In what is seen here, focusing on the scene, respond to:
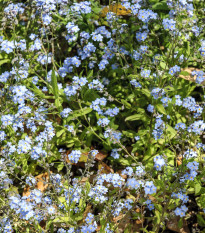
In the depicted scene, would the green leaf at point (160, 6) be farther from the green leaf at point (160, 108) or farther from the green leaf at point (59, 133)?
the green leaf at point (59, 133)

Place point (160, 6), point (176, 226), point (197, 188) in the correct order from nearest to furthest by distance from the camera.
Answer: point (197, 188) → point (176, 226) → point (160, 6)

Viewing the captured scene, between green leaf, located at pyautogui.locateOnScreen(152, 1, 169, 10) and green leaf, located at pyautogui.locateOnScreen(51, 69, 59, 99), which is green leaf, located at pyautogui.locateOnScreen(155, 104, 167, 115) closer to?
green leaf, located at pyautogui.locateOnScreen(51, 69, 59, 99)

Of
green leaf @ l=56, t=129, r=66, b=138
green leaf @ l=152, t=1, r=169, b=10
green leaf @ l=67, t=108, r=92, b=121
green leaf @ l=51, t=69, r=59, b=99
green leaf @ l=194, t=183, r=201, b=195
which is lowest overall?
green leaf @ l=194, t=183, r=201, b=195

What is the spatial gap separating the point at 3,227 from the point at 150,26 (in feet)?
11.5

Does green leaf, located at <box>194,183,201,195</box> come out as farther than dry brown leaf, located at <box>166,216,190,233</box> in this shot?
No

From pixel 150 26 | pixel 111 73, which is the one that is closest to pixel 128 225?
pixel 111 73

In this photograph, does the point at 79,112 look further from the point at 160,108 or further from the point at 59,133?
the point at 160,108

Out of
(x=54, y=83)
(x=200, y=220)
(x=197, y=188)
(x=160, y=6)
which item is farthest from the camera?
(x=160, y=6)

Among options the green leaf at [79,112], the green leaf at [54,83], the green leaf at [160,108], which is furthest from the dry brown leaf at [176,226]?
the green leaf at [54,83]

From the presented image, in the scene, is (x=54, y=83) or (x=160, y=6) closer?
(x=54, y=83)

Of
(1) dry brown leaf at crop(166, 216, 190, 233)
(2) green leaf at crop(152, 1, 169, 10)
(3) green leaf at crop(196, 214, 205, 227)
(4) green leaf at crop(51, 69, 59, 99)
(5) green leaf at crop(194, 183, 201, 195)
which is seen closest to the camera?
(5) green leaf at crop(194, 183, 201, 195)

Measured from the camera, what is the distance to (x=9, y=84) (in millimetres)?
5301

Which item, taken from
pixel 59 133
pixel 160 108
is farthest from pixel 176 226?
pixel 59 133

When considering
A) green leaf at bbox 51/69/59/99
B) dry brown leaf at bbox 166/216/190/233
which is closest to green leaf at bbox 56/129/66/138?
green leaf at bbox 51/69/59/99
